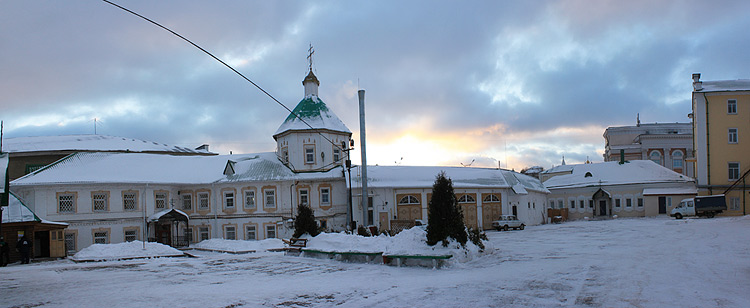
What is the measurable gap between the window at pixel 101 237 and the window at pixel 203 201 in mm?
6309

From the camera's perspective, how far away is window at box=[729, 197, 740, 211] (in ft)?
142

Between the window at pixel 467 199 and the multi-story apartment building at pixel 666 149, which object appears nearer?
the window at pixel 467 199

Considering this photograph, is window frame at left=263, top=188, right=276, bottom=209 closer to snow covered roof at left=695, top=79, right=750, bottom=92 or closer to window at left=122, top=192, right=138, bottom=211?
window at left=122, top=192, right=138, bottom=211

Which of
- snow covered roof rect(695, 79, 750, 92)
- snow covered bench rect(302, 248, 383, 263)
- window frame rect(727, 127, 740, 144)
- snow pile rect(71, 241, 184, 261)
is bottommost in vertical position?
snow pile rect(71, 241, 184, 261)

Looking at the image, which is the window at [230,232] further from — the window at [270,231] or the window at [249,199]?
the window at [270,231]

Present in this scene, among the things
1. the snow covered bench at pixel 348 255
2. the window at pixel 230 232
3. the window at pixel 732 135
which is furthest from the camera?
the window at pixel 732 135

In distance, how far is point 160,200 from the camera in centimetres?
3653

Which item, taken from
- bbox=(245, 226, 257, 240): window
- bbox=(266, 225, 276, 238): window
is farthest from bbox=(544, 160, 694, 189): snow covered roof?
bbox=(245, 226, 257, 240): window

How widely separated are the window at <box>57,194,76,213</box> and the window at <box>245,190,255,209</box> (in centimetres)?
1063

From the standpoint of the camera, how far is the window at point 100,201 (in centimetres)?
3353

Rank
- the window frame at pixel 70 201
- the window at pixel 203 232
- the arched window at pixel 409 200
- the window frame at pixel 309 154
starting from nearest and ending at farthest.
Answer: the window frame at pixel 70 201 → the window at pixel 203 232 → the arched window at pixel 409 200 → the window frame at pixel 309 154

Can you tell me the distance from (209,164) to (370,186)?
12578 millimetres

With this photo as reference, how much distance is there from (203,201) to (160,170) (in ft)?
12.4

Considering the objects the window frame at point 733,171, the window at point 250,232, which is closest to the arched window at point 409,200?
the window at point 250,232
